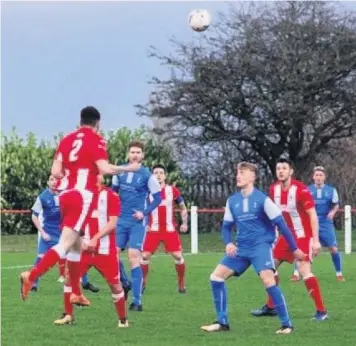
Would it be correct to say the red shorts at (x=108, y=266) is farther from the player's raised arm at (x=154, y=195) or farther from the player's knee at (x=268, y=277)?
the player's raised arm at (x=154, y=195)

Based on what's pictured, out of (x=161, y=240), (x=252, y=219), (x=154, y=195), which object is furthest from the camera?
(x=161, y=240)

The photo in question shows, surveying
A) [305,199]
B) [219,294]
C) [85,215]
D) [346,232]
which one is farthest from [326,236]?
[346,232]

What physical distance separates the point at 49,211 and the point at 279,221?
7.11 m

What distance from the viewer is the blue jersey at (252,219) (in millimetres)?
11773

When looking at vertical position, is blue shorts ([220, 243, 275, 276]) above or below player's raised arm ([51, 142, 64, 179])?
below

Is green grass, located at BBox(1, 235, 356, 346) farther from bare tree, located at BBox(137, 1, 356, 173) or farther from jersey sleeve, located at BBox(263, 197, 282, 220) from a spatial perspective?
bare tree, located at BBox(137, 1, 356, 173)

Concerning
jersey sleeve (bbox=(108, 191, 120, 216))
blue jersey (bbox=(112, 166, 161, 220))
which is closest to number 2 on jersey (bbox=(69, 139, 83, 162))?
jersey sleeve (bbox=(108, 191, 120, 216))

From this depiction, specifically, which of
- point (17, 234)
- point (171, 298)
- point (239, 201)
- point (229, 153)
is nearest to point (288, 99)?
point (229, 153)

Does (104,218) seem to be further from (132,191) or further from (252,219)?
(132,191)

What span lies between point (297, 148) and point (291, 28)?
405cm

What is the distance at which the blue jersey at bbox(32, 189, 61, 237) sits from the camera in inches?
706

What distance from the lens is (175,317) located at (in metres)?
13.5

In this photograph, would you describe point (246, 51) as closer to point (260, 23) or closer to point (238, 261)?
point (260, 23)

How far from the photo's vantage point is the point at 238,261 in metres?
12.0
